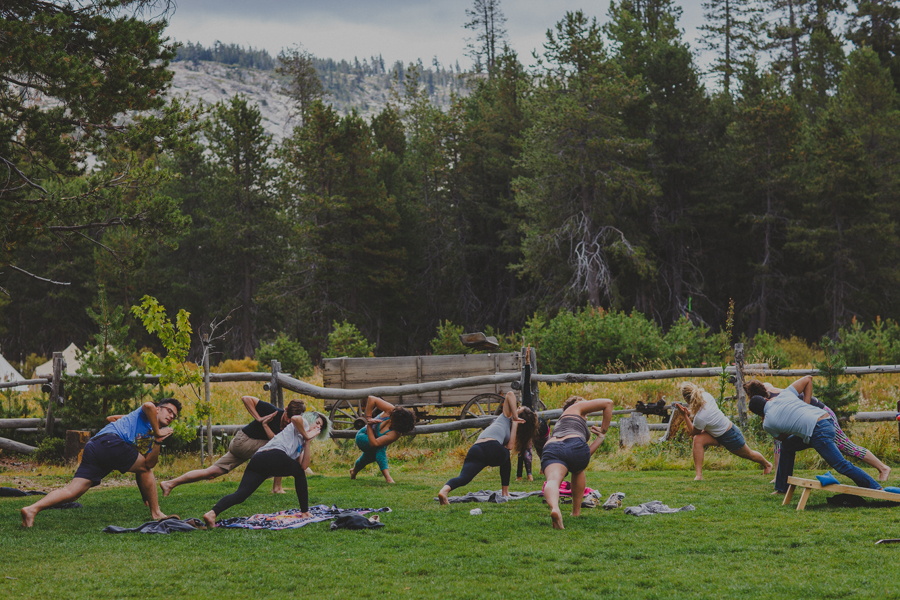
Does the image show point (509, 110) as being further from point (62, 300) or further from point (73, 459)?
point (73, 459)

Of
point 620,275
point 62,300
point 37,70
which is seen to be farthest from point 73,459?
point 62,300

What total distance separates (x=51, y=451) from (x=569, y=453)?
9788 mm

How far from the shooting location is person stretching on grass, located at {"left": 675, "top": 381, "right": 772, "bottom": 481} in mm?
9367

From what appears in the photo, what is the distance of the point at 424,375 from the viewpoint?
531 inches

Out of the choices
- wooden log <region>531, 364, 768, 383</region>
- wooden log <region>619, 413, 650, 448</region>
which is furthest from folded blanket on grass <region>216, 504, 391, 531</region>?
wooden log <region>619, 413, 650, 448</region>

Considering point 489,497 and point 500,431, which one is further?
point 489,497

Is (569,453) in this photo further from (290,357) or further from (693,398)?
(290,357)

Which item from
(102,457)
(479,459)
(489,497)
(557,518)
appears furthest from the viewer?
(489,497)

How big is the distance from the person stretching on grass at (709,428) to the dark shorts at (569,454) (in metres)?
3.07

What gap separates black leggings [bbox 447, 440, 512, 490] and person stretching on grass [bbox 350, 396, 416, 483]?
1485mm

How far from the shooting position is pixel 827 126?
2903 centimetres

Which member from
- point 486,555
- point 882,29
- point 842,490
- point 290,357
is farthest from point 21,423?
point 882,29

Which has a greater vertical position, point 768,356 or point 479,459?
point 768,356

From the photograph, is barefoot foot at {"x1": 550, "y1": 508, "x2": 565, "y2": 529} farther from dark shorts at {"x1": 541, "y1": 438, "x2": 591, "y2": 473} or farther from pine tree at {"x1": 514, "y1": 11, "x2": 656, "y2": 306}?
pine tree at {"x1": 514, "y1": 11, "x2": 656, "y2": 306}
